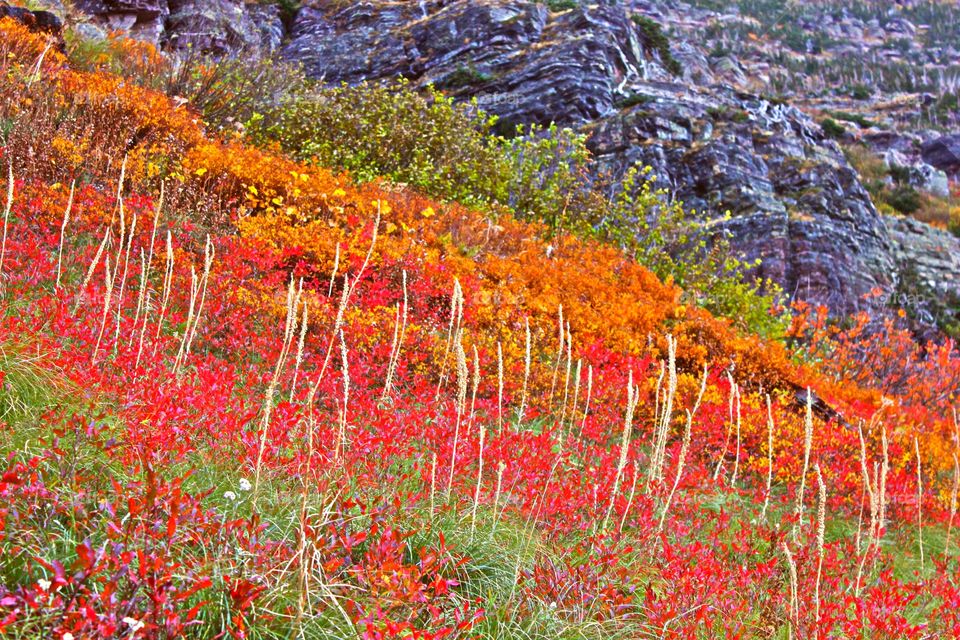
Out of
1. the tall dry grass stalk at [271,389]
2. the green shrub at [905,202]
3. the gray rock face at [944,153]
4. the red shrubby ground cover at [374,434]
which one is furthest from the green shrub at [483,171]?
the gray rock face at [944,153]

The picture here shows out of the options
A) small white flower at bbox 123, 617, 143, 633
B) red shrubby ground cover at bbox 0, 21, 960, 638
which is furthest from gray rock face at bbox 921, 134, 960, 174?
small white flower at bbox 123, 617, 143, 633

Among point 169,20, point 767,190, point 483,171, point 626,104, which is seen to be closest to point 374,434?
point 483,171

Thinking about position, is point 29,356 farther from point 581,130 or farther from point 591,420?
point 581,130

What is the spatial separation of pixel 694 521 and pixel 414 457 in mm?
2123

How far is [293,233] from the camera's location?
25.6 ft

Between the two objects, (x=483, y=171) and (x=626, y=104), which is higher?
(x=626, y=104)

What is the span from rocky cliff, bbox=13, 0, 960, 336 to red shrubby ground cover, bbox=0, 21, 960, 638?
9172 millimetres

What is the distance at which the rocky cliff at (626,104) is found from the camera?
21.0 metres

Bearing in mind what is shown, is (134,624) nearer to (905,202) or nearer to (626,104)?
(626,104)

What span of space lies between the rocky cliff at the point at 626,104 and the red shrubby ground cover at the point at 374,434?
9172mm

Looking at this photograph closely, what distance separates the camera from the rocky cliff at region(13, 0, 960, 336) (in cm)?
2103

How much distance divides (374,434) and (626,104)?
23.4 m

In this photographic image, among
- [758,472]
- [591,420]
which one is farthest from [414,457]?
[758,472]

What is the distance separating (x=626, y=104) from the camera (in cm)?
2503
